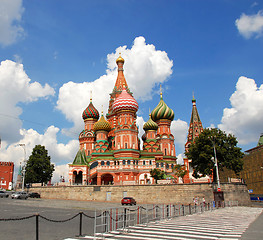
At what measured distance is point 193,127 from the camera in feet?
225

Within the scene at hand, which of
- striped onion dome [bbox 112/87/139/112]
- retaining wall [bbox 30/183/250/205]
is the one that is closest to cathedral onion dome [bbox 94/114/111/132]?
striped onion dome [bbox 112/87/139/112]

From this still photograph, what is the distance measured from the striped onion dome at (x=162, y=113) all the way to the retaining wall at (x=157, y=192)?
3180 centimetres

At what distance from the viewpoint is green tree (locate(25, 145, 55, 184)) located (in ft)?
177

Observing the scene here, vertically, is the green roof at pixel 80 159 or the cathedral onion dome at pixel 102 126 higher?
the cathedral onion dome at pixel 102 126

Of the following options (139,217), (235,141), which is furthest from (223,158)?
(139,217)

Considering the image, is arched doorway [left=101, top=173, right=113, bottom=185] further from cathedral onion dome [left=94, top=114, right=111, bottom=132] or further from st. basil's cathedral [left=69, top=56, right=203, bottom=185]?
cathedral onion dome [left=94, top=114, right=111, bottom=132]

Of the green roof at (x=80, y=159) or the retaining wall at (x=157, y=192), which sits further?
the green roof at (x=80, y=159)

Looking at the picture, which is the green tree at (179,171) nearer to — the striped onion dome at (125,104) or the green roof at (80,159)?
the striped onion dome at (125,104)

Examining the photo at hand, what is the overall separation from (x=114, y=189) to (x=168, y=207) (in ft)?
84.9

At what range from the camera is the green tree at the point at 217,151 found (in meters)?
38.1

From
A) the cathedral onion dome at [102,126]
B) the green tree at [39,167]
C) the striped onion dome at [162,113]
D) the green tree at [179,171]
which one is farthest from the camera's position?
the striped onion dome at [162,113]

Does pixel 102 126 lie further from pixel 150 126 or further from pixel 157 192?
pixel 157 192

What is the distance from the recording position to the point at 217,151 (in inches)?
1492

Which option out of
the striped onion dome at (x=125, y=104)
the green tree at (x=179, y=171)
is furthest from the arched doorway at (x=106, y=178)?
the striped onion dome at (x=125, y=104)
